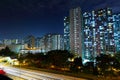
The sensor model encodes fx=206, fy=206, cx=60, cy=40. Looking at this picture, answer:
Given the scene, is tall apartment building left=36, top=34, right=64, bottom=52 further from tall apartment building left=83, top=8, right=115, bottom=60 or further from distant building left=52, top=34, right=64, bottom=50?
tall apartment building left=83, top=8, right=115, bottom=60

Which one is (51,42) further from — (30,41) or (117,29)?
(117,29)

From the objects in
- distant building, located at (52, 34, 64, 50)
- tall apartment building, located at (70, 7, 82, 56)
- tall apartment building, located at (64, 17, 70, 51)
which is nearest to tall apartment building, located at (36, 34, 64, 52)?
distant building, located at (52, 34, 64, 50)

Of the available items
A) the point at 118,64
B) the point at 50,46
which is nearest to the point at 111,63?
the point at 118,64

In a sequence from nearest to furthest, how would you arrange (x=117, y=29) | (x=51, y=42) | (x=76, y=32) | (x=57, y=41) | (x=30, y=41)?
(x=76, y=32) → (x=117, y=29) → (x=57, y=41) → (x=51, y=42) → (x=30, y=41)

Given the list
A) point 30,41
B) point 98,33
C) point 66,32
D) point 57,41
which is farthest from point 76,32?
point 30,41

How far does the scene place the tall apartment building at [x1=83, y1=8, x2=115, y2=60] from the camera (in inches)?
4370

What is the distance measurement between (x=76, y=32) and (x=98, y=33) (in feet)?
42.5

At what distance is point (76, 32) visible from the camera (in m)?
115

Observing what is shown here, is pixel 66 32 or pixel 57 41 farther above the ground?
pixel 66 32

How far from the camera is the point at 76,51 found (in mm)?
112625

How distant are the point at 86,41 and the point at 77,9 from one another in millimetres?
19714

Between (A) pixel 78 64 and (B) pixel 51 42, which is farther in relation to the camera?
(B) pixel 51 42

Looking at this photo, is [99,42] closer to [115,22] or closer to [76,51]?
[76,51]

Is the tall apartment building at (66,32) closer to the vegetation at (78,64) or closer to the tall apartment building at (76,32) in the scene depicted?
the tall apartment building at (76,32)
